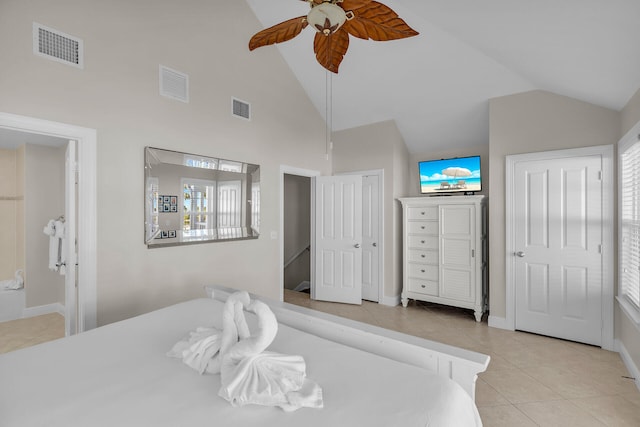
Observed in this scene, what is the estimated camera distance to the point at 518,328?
11.0 feet

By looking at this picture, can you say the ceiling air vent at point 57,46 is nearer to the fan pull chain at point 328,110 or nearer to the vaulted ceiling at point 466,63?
the vaulted ceiling at point 466,63

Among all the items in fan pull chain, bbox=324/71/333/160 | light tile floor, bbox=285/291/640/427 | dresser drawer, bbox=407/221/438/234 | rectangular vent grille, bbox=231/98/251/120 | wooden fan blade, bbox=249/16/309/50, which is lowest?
light tile floor, bbox=285/291/640/427

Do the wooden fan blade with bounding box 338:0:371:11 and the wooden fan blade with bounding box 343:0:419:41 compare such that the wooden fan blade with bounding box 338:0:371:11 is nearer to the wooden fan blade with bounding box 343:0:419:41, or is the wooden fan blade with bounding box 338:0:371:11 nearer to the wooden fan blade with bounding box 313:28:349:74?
the wooden fan blade with bounding box 343:0:419:41

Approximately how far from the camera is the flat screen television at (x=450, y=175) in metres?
4.01

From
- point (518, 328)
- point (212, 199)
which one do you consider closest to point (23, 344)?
Answer: point (212, 199)

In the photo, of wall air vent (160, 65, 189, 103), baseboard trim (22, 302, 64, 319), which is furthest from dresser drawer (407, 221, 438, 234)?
baseboard trim (22, 302, 64, 319)

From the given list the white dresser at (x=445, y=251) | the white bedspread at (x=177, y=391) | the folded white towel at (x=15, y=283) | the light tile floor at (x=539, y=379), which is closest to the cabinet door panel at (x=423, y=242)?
the white dresser at (x=445, y=251)

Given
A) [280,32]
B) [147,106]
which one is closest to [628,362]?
[280,32]

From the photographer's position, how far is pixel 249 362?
1.13m

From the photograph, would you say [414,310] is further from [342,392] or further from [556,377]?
[342,392]

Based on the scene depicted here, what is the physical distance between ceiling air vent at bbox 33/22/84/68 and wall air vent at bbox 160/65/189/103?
60 cm

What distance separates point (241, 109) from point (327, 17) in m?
2.15

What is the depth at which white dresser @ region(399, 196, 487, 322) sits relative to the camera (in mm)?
3697

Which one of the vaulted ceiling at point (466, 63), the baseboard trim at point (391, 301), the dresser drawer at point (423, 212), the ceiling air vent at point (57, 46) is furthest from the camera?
the baseboard trim at point (391, 301)
